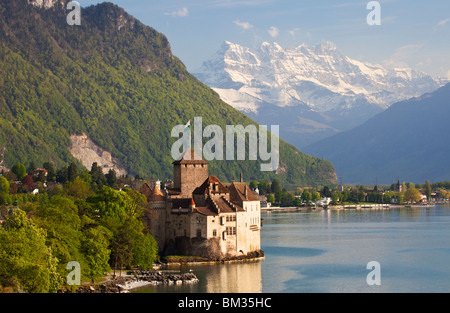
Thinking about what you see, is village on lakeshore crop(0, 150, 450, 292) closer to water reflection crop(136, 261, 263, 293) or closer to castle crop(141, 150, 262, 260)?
castle crop(141, 150, 262, 260)

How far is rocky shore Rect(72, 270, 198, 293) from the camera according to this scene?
7325cm

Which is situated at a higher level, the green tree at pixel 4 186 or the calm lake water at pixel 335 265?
the green tree at pixel 4 186

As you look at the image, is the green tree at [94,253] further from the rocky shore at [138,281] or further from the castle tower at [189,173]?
the castle tower at [189,173]

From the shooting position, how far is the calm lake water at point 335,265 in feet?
267

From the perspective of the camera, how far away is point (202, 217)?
92938 millimetres

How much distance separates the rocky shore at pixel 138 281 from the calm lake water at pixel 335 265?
1.51 metres

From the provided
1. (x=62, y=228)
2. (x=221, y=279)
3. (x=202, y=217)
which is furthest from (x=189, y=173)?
(x=62, y=228)

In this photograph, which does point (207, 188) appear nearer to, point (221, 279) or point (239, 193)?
point (239, 193)

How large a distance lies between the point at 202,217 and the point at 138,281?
16.1 meters

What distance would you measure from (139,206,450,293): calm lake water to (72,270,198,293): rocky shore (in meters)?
1.51

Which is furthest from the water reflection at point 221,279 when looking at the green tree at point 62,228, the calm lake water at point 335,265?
the green tree at point 62,228

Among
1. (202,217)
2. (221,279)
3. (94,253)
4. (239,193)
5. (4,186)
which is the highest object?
(4,186)

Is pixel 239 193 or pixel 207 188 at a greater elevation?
pixel 207 188
